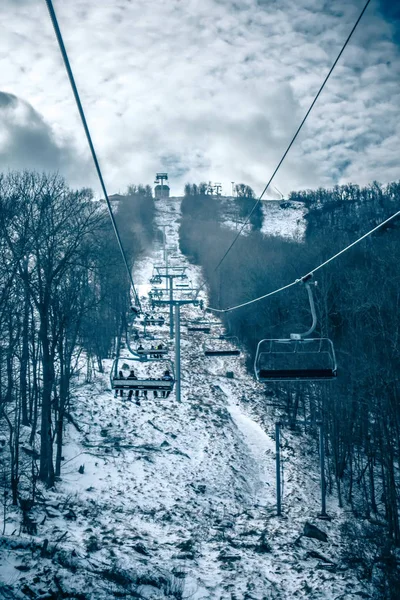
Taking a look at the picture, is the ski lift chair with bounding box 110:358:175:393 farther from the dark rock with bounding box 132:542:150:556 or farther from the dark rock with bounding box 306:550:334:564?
the dark rock with bounding box 306:550:334:564

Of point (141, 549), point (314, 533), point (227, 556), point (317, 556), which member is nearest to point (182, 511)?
point (227, 556)

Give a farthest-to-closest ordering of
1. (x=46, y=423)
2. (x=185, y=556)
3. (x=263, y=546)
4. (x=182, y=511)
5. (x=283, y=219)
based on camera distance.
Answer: (x=283, y=219), (x=182, y=511), (x=46, y=423), (x=263, y=546), (x=185, y=556)

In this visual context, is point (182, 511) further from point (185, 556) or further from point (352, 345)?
point (352, 345)

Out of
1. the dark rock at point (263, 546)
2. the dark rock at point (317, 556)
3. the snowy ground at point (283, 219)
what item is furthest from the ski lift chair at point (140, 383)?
the snowy ground at point (283, 219)

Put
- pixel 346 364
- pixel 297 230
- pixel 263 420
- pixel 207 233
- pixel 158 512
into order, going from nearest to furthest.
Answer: pixel 158 512, pixel 346 364, pixel 263 420, pixel 207 233, pixel 297 230

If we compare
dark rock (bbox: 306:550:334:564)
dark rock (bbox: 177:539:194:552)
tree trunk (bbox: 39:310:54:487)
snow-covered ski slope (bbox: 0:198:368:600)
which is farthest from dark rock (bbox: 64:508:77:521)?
dark rock (bbox: 306:550:334:564)

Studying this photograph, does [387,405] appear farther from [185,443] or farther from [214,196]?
[214,196]

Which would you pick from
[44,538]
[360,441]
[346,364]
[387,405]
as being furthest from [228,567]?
[346,364]
